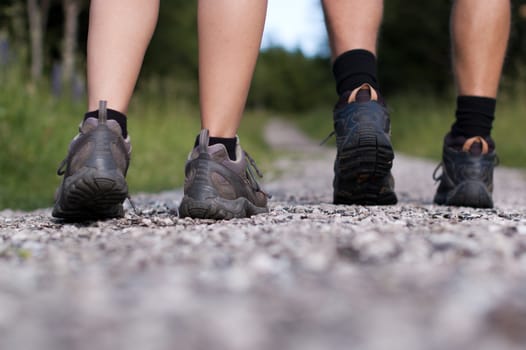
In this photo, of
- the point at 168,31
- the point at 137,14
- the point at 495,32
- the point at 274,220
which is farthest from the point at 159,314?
the point at 168,31

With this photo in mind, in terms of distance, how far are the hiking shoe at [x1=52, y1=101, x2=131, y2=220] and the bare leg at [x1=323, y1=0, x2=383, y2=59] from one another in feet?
3.34

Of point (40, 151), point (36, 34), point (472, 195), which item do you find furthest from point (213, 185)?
point (36, 34)

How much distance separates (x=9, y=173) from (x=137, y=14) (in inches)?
107

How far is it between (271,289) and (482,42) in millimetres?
2046

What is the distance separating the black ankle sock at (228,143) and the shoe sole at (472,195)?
1068 millimetres

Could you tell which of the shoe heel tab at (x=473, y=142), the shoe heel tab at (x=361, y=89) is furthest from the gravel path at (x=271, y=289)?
the shoe heel tab at (x=473, y=142)

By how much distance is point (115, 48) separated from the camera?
6.26 feet

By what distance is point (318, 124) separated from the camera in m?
22.5

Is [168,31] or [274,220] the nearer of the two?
[274,220]

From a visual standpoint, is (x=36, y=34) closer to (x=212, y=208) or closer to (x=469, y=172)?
(x=469, y=172)

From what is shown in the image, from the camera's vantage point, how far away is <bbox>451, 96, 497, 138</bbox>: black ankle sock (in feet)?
8.63

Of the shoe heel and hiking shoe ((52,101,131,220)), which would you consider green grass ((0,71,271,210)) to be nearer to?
hiking shoe ((52,101,131,220))

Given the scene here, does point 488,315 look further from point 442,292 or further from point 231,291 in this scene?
point 231,291

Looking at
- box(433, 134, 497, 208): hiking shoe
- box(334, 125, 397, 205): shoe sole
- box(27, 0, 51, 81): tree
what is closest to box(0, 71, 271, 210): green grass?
box(334, 125, 397, 205): shoe sole
